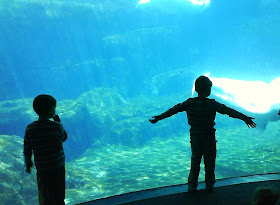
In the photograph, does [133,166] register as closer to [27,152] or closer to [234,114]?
[234,114]

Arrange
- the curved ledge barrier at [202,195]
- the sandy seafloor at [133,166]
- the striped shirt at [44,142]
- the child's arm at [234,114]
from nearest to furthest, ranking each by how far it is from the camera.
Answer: the striped shirt at [44,142] → the curved ledge barrier at [202,195] → the child's arm at [234,114] → the sandy seafloor at [133,166]

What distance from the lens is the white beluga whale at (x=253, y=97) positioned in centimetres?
1077

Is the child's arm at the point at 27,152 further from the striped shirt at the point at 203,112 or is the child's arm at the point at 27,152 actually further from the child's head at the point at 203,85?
the child's head at the point at 203,85

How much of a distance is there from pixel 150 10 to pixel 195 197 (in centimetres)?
4496

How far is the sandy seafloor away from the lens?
30.3 feet

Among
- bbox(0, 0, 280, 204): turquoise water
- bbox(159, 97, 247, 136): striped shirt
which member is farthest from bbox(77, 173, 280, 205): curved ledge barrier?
bbox(0, 0, 280, 204): turquoise water

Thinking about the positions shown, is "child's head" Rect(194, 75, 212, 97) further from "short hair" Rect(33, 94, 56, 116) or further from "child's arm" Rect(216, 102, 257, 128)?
"short hair" Rect(33, 94, 56, 116)

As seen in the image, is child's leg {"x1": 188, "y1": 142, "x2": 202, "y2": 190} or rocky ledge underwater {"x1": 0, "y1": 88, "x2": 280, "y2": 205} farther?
rocky ledge underwater {"x1": 0, "y1": 88, "x2": 280, "y2": 205}

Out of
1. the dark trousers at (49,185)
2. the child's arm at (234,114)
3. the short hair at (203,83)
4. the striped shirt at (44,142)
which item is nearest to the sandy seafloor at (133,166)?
the dark trousers at (49,185)

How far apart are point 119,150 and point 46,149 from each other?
16.6 meters

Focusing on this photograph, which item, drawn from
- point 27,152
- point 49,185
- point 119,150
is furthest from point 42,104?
point 119,150

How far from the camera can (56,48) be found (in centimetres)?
4528

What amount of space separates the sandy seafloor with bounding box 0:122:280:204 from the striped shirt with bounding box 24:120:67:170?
7.00 meters

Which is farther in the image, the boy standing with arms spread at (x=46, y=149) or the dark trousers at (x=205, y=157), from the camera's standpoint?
the dark trousers at (x=205, y=157)
